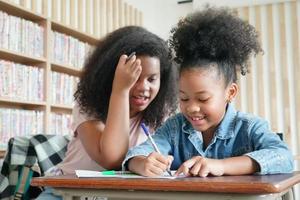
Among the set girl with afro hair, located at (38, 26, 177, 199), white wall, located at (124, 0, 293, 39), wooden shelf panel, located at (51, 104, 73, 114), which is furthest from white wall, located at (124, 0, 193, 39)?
girl with afro hair, located at (38, 26, 177, 199)

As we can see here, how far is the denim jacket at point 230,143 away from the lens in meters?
0.90

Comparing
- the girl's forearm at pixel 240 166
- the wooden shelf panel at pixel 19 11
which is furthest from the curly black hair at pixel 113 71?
the wooden shelf panel at pixel 19 11

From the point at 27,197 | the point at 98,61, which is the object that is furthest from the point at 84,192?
the point at 27,197

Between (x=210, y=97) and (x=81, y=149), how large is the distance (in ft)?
1.74

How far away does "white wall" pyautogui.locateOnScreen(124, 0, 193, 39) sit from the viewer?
14.1ft

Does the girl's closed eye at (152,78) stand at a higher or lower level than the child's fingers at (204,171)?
higher

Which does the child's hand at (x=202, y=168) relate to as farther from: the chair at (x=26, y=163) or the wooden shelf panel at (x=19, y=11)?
the wooden shelf panel at (x=19, y=11)

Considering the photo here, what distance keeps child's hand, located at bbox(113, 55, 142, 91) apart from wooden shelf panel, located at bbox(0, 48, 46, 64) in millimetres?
1351

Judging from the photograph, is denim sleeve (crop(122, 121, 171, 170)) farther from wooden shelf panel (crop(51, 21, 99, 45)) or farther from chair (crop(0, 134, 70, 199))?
wooden shelf panel (crop(51, 21, 99, 45))

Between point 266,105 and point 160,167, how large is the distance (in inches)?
127

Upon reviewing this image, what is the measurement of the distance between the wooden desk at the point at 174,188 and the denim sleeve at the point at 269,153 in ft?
0.19

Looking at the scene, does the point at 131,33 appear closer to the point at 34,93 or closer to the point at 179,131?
the point at 179,131

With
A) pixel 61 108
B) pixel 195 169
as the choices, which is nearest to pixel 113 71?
pixel 195 169

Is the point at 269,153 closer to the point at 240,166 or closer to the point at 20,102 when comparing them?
the point at 240,166
